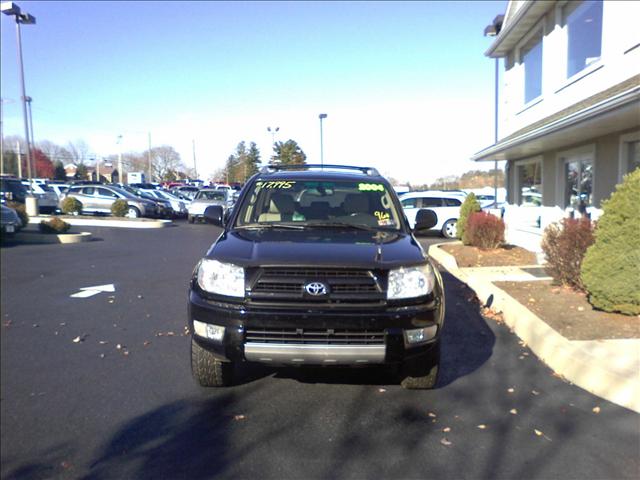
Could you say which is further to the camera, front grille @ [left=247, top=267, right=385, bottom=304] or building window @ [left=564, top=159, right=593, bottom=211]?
building window @ [left=564, top=159, right=593, bottom=211]

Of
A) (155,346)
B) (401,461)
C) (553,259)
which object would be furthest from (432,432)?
(553,259)

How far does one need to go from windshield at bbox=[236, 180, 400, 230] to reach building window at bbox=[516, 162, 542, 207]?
10765mm

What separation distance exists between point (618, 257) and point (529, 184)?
10.3m

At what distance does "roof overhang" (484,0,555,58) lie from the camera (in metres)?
12.7

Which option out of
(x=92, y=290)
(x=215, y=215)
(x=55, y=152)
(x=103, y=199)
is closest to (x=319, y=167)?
(x=215, y=215)

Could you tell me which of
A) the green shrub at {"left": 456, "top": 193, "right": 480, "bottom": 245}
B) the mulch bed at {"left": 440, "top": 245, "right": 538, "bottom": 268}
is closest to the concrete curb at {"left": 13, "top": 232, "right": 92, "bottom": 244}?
the mulch bed at {"left": 440, "top": 245, "right": 538, "bottom": 268}

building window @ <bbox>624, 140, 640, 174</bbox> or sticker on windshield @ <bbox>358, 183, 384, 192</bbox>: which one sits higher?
building window @ <bbox>624, 140, 640, 174</bbox>

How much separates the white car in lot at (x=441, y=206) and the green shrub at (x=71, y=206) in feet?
48.9

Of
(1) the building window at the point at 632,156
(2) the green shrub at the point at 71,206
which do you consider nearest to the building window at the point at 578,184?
(1) the building window at the point at 632,156

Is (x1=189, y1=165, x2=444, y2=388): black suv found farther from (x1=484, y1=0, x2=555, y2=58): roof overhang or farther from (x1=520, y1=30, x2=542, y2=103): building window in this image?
(x1=520, y1=30, x2=542, y2=103): building window

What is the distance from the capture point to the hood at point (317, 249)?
3598mm

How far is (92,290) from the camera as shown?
8227 mm

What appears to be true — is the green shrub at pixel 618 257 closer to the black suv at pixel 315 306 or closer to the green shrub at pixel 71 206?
the black suv at pixel 315 306

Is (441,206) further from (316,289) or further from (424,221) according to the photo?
(316,289)
